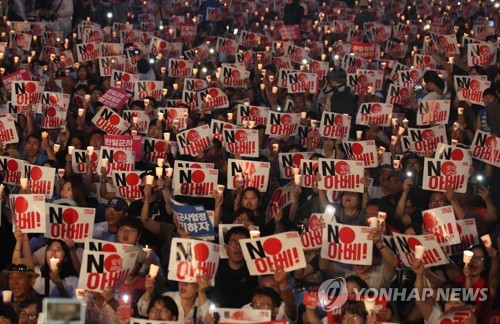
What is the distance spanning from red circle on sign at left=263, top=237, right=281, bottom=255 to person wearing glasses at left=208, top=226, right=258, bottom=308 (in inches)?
15.3

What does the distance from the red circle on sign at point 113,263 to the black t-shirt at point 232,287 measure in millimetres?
829

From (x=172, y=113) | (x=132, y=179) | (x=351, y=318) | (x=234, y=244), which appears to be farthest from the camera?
(x=172, y=113)

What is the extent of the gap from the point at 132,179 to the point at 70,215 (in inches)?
65.4

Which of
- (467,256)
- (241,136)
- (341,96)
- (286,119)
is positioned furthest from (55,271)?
(341,96)

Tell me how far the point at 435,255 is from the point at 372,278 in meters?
0.56

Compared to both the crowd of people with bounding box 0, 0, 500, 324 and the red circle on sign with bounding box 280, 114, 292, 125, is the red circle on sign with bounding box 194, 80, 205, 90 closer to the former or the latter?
the crowd of people with bounding box 0, 0, 500, 324

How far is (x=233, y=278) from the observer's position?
27.1ft

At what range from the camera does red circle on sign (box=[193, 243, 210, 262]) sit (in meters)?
7.77

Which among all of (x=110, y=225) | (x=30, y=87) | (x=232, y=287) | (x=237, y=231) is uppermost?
(x=30, y=87)

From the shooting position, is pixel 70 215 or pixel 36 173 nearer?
pixel 70 215

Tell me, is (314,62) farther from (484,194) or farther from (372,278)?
(372,278)

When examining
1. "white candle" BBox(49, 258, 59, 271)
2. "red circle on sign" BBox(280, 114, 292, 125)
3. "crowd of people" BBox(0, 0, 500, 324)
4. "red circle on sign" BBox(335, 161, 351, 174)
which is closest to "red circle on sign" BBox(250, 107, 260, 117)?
"crowd of people" BBox(0, 0, 500, 324)

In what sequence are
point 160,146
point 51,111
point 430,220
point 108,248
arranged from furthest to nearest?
1. point 51,111
2. point 160,146
3. point 430,220
4. point 108,248

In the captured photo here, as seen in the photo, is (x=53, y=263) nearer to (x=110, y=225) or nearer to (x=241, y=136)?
(x=110, y=225)
